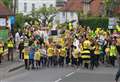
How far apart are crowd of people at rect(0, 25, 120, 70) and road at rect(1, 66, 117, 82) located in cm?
81

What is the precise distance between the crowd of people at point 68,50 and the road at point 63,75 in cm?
81

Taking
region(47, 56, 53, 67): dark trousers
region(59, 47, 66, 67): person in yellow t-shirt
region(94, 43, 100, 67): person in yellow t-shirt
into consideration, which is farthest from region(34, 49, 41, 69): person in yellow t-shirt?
region(94, 43, 100, 67): person in yellow t-shirt

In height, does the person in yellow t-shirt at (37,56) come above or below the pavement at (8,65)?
above

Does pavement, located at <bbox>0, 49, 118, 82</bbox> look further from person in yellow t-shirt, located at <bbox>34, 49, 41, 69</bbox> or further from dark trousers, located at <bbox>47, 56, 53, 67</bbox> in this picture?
dark trousers, located at <bbox>47, 56, 53, 67</bbox>

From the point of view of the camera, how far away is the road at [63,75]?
103 feet

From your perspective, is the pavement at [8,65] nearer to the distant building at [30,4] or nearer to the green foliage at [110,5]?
the green foliage at [110,5]

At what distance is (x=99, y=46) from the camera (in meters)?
40.4

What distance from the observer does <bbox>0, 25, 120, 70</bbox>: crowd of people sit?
3797cm

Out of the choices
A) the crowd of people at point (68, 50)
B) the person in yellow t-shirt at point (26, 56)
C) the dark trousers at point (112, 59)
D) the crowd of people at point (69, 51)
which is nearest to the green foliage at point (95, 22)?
the crowd of people at point (68, 50)

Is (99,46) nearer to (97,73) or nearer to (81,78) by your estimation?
(97,73)

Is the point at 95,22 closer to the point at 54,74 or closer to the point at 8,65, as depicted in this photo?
the point at 8,65

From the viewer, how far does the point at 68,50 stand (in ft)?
130

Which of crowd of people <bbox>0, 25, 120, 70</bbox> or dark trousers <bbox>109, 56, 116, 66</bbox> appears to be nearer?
crowd of people <bbox>0, 25, 120, 70</bbox>

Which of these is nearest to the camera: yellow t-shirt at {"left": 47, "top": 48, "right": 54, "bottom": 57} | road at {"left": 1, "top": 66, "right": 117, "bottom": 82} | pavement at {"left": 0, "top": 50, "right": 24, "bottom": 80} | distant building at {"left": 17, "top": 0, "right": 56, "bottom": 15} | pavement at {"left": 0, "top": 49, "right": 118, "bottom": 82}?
road at {"left": 1, "top": 66, "right": 117, "bottom": 82}
